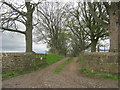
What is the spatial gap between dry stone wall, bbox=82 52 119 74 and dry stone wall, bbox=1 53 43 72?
17.2ft

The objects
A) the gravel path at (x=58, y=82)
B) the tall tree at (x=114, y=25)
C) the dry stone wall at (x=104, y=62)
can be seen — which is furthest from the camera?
the tall tree at (x=114, y=25)

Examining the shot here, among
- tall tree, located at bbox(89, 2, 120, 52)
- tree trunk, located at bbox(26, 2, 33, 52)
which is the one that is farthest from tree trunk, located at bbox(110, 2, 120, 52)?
tree trunk, located at bbox(26, 2, 33, 52)

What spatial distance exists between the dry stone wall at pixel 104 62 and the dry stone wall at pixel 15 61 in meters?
5.25

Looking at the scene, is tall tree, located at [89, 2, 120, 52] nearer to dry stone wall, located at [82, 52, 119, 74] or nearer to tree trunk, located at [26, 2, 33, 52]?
dry stone wall, located at [82, 52, 119, 74]

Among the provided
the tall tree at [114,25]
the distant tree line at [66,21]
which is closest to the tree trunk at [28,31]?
the distant tree line at [66,21]

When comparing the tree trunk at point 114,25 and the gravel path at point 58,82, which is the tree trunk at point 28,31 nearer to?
the gravel path at point 58,82

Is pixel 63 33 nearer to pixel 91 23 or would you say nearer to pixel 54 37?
pixel 54 37

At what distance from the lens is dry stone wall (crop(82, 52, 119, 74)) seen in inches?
260

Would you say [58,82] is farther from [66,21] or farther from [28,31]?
[66,21]

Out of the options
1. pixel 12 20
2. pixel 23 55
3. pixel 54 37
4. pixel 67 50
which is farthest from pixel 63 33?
pixel 23 55

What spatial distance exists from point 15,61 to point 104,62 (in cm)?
670

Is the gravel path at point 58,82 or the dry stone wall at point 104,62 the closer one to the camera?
the gravel path at point 58,82

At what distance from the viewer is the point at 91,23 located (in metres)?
16.7

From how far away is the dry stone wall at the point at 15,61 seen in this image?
7.26 m
